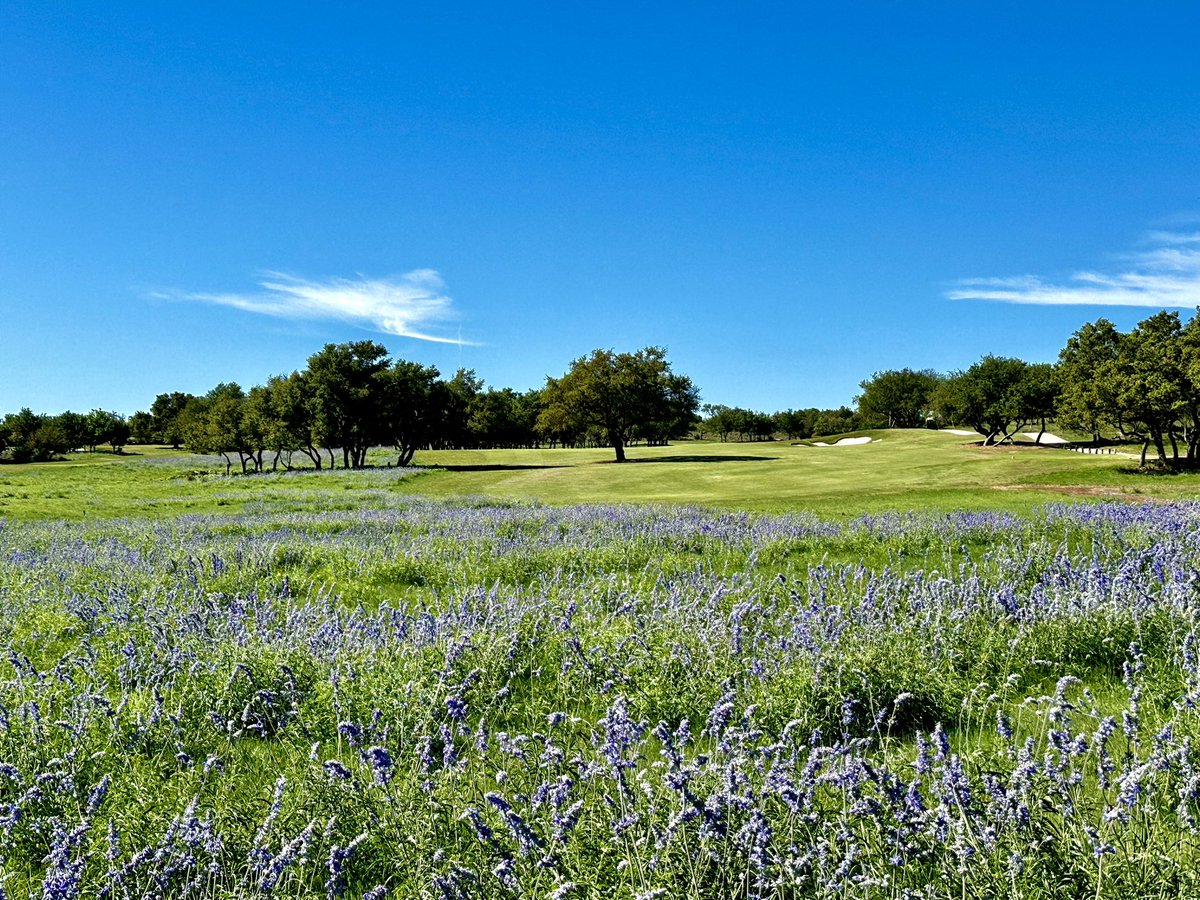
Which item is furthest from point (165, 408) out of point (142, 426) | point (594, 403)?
point (594, 403)

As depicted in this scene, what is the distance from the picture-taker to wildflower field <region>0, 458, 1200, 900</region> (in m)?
3.24

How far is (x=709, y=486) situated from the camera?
42031 mm

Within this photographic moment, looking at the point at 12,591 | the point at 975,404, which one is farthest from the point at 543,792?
the point at 975,404

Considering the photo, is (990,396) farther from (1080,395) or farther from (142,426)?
(142,426)

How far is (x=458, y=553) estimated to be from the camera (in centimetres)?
1384

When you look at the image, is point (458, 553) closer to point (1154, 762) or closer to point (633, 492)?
point (1154, 762)

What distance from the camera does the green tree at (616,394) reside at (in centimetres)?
6931

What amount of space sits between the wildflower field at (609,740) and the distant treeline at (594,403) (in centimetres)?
3833

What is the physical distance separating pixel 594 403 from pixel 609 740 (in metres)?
66.4

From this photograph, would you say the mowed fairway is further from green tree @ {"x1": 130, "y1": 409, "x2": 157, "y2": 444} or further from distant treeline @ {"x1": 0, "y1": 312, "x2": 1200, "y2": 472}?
green tree @ {"x1": 130, "y1": 409, "x2": 157, "y2": 444}

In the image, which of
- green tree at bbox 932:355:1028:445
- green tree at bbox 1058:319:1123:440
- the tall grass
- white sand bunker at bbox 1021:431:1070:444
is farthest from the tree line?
the tall grass

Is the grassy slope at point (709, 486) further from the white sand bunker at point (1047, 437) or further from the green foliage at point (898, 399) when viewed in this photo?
the green foliage at point (898, 399)

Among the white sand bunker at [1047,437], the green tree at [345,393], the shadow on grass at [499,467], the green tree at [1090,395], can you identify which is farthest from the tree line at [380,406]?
the white sand bunker at [1047,437]

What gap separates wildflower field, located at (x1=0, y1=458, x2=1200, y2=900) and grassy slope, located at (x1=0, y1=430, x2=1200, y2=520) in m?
15.6
